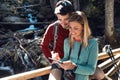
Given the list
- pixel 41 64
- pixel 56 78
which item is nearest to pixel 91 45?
pixel 56 78

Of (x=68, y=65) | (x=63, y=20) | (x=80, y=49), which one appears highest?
(x=63, y=20)

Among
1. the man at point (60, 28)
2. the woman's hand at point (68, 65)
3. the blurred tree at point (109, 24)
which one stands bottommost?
the blurred tree at point (109, 24)

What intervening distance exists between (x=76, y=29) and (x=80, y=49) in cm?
24

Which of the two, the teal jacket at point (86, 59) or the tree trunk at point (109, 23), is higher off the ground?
the teal jacket at point (86, 59)

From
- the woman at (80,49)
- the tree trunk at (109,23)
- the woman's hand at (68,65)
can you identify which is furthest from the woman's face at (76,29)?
the tree trunk at (109,23)

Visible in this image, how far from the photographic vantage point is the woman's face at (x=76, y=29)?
3.27 meters

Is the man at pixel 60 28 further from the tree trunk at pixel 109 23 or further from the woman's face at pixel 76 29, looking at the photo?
the tree trunk at pixel 109 23

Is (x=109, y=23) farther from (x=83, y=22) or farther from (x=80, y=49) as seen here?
(x=83, y=22)

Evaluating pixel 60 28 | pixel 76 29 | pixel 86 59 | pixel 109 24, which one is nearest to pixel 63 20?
pixel 60 28

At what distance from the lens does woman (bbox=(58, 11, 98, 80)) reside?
3.27 metres

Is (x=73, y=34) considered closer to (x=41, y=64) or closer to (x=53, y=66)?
(x=53, y=66)

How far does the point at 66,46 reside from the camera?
136 inches

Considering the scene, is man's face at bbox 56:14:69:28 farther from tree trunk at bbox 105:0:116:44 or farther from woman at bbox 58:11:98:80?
tree trunk at bbox 105:0:116:44

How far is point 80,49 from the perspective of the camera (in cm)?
340
